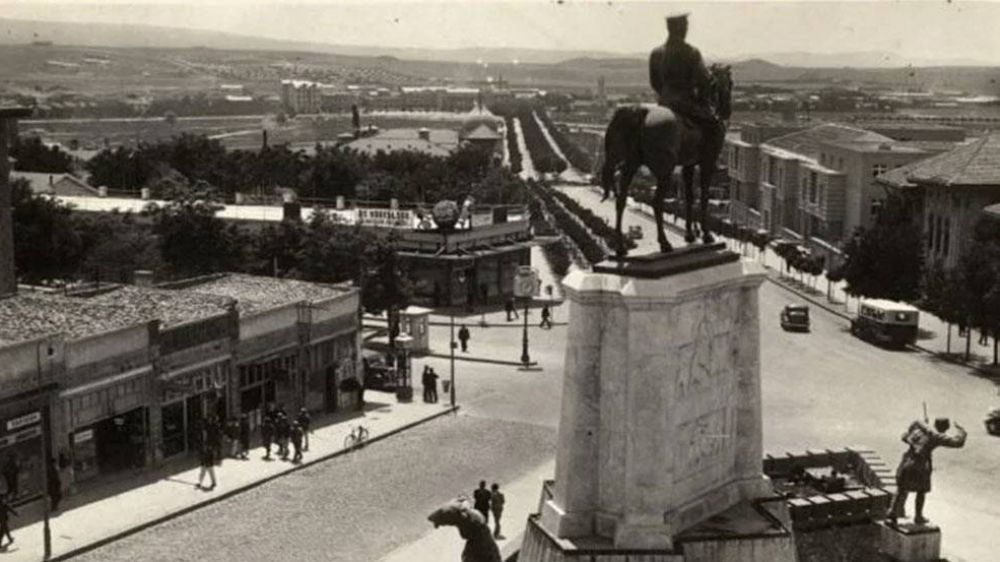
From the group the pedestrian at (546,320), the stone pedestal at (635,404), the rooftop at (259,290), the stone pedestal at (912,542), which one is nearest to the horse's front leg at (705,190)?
the stone pedestal at (635,404)

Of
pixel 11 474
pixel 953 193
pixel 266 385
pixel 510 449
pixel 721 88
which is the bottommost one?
pixel 510 449

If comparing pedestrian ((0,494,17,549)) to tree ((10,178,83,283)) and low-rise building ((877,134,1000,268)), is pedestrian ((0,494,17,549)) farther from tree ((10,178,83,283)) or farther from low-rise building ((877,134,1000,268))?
low-rise building ((877,134,1000,268))

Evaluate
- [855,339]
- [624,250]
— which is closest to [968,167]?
[855,339]

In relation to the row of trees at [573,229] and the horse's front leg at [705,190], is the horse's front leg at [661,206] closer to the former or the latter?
the horse's front leg at [705,190]

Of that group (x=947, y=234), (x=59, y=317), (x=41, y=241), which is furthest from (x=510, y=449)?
(x=947, y=234)

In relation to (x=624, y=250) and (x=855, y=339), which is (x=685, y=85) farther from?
(x=855, y=339)

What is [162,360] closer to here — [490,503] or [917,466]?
[490,503]

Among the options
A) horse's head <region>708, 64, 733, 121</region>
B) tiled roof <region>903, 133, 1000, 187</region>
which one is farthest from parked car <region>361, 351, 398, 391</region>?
tiled roof <region>903, 133, 1000, 187</region>
